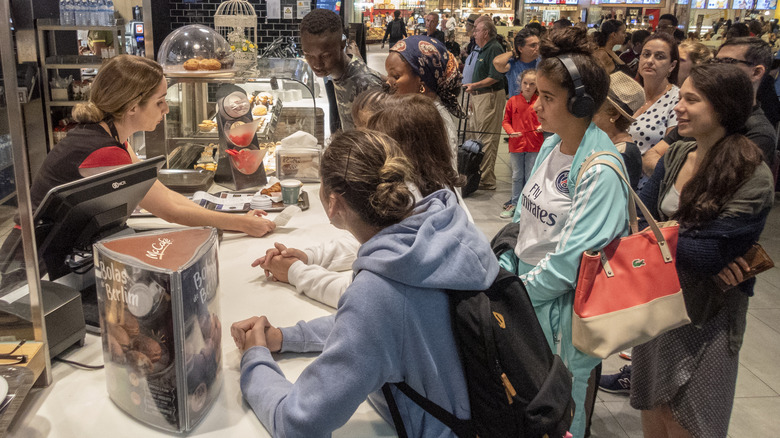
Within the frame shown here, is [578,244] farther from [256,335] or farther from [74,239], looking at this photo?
[74,239]

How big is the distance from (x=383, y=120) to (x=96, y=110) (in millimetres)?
1202

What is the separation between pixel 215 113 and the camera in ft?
12.1

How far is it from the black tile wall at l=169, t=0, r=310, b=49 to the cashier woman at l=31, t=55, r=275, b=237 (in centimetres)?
573

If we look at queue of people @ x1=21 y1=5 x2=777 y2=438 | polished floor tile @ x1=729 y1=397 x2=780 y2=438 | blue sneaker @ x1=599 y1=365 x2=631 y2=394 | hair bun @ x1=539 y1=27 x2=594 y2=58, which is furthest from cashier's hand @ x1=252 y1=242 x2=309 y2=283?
polished floor tile @ x1=729 y1=397 x2=780 y2=438

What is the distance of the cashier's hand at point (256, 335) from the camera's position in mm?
1556

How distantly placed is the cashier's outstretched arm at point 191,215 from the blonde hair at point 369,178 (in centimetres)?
122

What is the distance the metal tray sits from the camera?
3.09m

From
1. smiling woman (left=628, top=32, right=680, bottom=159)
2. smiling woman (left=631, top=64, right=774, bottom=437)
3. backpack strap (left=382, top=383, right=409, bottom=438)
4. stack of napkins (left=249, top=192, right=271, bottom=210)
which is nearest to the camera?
backpack strap (left=382, top=383, right=409, bottom=438)

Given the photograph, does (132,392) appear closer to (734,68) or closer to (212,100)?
(734,68)

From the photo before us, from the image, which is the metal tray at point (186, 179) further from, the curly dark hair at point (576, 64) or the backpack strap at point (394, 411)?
the backpack strap at point (394, 411)

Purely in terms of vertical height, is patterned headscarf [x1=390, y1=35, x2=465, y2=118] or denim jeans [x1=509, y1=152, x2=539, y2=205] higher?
patterned headscarf [x1=390, y1=35, x2=465, y2=118]

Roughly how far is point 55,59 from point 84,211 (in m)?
5.55

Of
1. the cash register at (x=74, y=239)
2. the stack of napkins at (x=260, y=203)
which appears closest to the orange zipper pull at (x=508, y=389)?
the cash register at (x=74, y=239)

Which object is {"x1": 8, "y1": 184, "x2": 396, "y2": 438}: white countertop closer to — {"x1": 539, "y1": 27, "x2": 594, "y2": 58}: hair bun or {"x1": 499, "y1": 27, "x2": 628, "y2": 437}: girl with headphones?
{"x1": 499, "y1": 27, "x2": 628, "y2": 437}: girl with headphones
